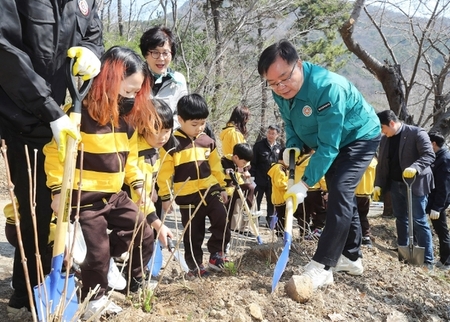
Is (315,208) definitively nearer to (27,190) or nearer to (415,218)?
(415,218)

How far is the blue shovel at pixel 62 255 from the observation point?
1.81 meters

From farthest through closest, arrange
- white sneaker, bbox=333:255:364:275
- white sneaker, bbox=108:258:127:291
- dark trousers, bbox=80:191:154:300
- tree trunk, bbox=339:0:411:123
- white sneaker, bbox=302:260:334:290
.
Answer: tree trunk, bbox=339:0:411:123
white sneaker, bbox=333:255:364:275
white sneaker, bbox=302:260:334:290
white sneaker, bbox=108:258:127:291
dark trousers, bbox=80:191:154:300

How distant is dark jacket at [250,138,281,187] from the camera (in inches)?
293

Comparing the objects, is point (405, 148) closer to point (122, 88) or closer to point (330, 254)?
point (330, 254)

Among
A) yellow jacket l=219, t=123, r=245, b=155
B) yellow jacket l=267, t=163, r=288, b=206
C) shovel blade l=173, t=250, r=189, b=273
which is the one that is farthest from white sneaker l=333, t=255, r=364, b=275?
yellow jacket l=219, t=123, r=245, b=155

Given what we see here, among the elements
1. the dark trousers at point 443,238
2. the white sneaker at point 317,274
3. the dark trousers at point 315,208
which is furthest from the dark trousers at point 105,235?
the dark trousers at point 443,238

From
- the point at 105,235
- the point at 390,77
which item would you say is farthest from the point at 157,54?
the point at 390,77

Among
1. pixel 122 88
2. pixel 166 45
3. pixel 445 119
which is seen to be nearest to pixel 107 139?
pixel 122 88

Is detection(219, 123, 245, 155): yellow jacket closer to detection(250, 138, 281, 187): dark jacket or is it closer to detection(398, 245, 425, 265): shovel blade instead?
detection(250, 138, 281, 187): dark jacket

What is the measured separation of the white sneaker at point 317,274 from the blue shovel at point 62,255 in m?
1.46

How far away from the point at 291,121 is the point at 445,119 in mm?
5163

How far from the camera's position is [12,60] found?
2066 millimetres

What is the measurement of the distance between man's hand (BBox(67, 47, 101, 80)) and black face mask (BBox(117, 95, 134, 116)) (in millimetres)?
323

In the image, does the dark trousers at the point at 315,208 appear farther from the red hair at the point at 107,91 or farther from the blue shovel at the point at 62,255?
the blue shovel at the point at 62,255
